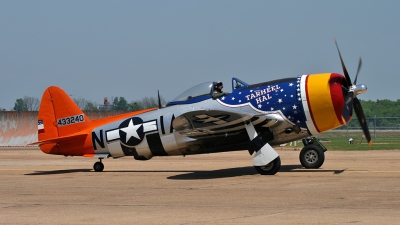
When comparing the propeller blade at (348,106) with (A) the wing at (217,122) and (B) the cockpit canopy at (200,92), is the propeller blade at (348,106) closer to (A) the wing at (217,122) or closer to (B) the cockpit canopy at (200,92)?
(A) the wing at (217,122)

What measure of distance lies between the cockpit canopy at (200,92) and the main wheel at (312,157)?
113 inches

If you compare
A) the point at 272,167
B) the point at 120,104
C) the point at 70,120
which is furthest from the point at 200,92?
the point at 120,104

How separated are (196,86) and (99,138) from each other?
150 inches

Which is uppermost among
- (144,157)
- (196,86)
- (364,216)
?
(196,86)

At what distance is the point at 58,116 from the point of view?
66.0ft

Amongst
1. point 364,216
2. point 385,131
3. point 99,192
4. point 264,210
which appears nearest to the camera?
point 364,216

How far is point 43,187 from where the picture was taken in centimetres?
1486

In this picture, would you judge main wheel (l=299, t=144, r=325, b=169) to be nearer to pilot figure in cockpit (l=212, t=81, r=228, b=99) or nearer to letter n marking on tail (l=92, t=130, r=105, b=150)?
pilot figure in cockpit (l=212, t=81, r=228, b=99)

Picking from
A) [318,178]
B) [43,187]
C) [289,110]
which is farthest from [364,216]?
[43,187]

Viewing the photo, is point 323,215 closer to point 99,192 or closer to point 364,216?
point 364,216

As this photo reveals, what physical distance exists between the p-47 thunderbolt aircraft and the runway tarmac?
0.82 meters

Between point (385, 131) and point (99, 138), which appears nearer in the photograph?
point (99, 138)

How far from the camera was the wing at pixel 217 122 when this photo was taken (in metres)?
16.2

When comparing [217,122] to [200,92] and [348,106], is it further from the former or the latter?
[348,106]
